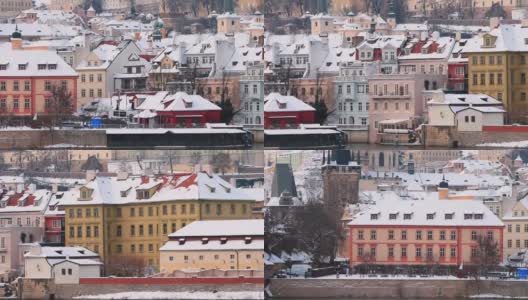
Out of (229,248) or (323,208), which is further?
(323,208)

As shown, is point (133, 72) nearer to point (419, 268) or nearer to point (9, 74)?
point (9, 74)

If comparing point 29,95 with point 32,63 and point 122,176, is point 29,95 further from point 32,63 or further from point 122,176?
point 122,176

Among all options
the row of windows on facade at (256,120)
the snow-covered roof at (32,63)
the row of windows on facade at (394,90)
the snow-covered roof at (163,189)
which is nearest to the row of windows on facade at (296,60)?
the row of windows on facade at (256,120)

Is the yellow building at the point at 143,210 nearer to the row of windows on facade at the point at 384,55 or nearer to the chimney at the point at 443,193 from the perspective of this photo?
the row of windows on facade at the point at 384,55

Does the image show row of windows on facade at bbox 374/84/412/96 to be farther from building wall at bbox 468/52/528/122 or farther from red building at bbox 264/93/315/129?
red building at bbox 264/93/315/129

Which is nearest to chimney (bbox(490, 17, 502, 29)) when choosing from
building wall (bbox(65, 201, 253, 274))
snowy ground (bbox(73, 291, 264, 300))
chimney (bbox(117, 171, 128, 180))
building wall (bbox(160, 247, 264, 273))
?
building wall (bbox(65, 201, 253, 274))

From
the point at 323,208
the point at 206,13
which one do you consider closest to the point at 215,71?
the point at 206,13
